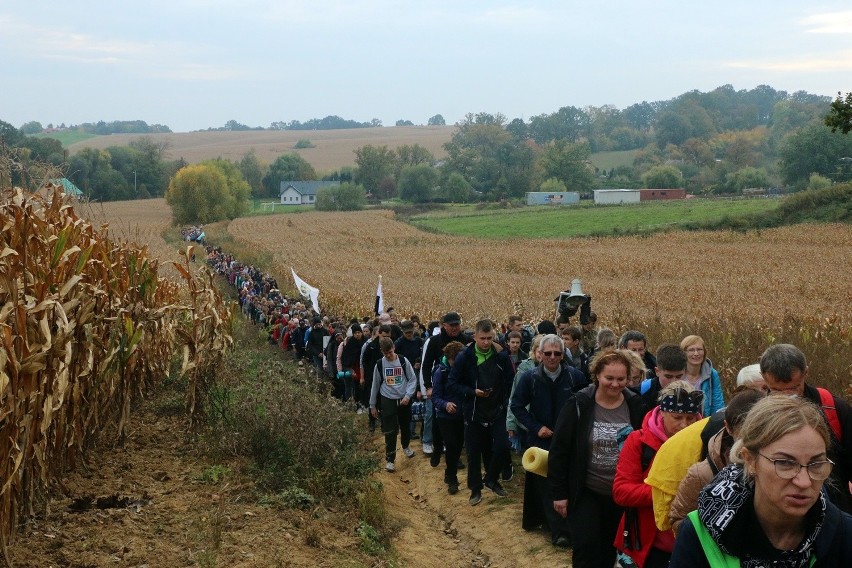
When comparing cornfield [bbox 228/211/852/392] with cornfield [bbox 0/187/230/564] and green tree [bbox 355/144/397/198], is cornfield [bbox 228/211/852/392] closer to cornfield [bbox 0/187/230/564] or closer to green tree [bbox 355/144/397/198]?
cornfield [bbox 0/187/230/564]

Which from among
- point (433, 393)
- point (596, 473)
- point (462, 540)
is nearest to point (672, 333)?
point (433, 393)

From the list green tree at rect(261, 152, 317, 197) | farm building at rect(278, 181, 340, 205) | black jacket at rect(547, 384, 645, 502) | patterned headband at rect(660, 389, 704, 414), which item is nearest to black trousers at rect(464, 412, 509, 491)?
black jacket at rect(547, 384, 645, 502)

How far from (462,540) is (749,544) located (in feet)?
21.6

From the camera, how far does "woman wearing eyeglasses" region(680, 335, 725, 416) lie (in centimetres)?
751

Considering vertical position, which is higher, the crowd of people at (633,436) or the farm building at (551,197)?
the crowd of people at (633,436)

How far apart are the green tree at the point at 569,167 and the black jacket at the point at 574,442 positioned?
113m

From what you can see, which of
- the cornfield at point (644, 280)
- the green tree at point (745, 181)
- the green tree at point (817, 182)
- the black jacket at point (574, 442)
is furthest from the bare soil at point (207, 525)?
the green tree at point (745, 181)

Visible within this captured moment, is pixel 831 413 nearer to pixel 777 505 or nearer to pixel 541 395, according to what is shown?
pixel 777 505

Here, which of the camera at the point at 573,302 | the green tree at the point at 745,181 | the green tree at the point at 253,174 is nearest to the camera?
the camera at the point at 573,302

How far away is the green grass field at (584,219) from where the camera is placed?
60.7 metres

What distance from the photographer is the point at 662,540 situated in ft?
16.6

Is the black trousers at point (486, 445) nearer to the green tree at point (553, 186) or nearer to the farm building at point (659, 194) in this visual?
the farm building at point (659, 194)

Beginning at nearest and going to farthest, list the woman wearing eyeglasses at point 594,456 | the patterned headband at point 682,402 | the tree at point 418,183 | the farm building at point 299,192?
the patterned headband at point 682,402 < the woman wearing eyeglasses at point 594,456 < the tree at point 418,183 < the farm building at point 299,192

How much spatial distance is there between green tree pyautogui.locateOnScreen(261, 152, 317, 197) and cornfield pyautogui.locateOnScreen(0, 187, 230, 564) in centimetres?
12408
